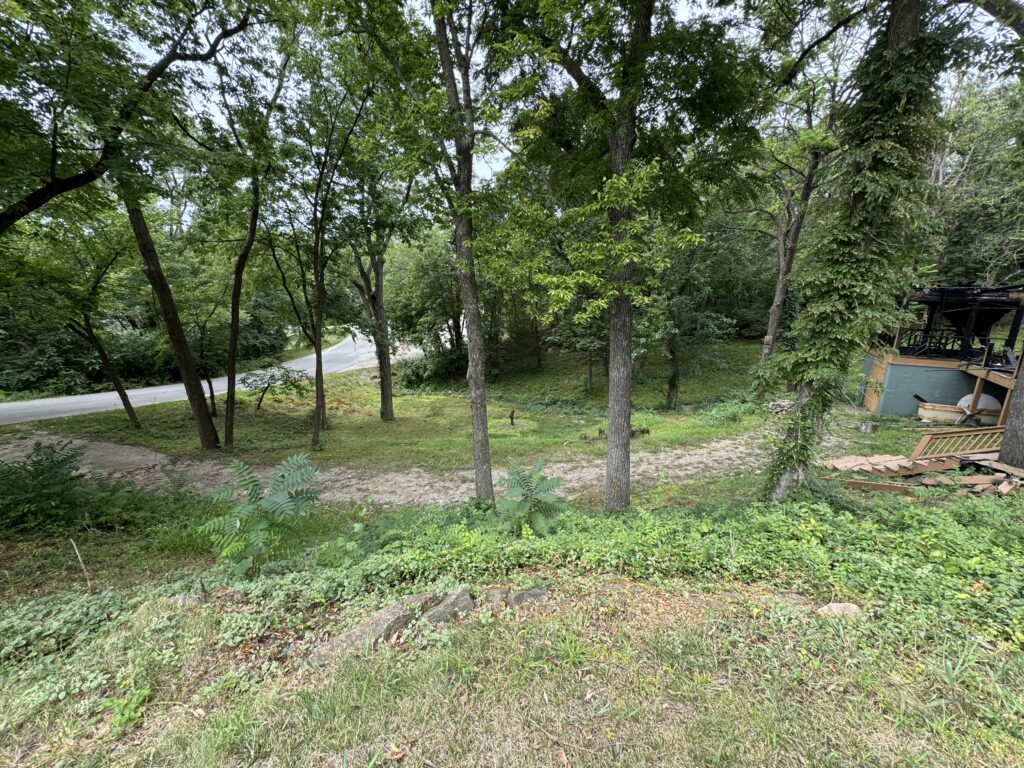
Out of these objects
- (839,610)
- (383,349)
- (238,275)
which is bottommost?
(839,610)

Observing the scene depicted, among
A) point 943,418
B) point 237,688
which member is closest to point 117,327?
point 237,688

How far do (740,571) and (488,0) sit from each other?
8062 mm

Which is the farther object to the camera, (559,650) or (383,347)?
(383,347)

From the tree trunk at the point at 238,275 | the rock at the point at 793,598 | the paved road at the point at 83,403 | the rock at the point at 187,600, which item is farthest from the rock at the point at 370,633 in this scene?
the paved road at the point at 83,403

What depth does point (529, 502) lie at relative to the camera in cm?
468

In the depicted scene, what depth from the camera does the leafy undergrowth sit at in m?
1.83

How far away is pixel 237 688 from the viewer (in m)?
2.26

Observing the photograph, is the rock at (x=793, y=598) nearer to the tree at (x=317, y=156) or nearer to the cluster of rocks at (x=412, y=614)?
the cluster of rocks at (x=412, y=614)

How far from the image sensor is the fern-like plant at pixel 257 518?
11.2 feet

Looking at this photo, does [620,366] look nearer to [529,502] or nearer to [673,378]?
[529,502]

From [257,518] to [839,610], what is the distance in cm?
498

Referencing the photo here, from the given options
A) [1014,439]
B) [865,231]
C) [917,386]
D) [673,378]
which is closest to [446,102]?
[865,231]

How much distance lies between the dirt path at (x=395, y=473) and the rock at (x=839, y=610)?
17.4 ft

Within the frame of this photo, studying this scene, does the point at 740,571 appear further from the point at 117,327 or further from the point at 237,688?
the point at 117,327
